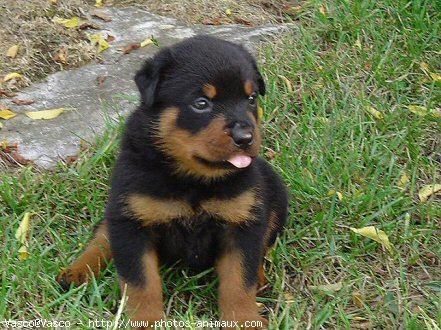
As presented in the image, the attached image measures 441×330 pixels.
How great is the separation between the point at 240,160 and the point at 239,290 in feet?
1.94

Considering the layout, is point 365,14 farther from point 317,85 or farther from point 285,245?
point 285,245

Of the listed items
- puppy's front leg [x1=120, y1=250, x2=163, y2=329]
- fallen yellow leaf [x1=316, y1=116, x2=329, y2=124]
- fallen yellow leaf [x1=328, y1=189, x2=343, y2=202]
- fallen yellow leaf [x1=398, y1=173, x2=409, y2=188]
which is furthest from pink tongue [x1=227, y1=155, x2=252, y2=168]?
fallen yellow leaf [x1=316, y1=116, x2=329, y2=124]

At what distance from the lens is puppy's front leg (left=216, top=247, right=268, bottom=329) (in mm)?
3355

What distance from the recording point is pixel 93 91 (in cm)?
530

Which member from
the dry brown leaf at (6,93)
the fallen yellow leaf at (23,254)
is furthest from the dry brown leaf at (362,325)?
the dry brown leaf at (6,93)

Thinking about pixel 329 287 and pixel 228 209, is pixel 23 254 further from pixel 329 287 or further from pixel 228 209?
pixel 329 287

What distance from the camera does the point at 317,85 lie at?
5.18 metres

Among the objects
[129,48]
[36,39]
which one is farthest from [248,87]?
[36,39]

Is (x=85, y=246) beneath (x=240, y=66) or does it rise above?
beneath

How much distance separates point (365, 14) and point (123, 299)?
3.33 metres

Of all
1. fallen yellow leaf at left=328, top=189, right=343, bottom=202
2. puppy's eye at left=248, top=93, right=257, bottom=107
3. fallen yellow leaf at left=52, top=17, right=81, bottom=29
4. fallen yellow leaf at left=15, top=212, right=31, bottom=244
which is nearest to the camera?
puppy's eye at left=248, top=93, right=257, bottom=107

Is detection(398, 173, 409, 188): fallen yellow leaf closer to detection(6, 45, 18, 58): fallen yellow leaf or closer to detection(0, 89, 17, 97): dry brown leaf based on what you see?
detection(0, 89, 17, 97): dry brown leaf

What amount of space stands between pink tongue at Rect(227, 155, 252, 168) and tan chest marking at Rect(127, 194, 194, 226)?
1.06 feet

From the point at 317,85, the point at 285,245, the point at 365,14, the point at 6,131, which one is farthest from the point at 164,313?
the point at 365,14
